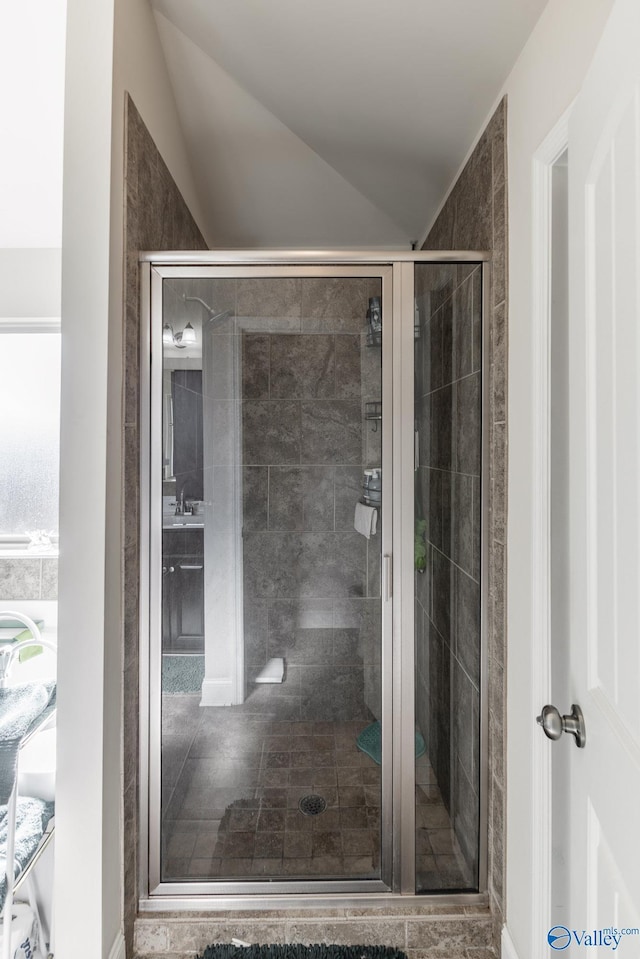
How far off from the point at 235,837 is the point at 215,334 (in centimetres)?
152

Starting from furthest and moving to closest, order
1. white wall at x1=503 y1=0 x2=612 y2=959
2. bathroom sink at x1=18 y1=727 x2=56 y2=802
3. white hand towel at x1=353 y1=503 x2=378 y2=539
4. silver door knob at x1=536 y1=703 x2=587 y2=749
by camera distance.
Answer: white hand towel at x1=353 y1=503 x2=378 y2=539 → bathroom sink at x1=18 y1=727 x2=56 y2=802 → white wall at x1=503 y1=0 x2=612 y2=959 → silver door knob at x1=536 y1=703 x2=587 y2=749

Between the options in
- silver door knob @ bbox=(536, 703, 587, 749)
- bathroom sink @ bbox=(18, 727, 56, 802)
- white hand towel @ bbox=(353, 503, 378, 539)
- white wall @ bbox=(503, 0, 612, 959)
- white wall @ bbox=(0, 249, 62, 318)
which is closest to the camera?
silver door knob @ bbox=(536, 703, 587, 749)

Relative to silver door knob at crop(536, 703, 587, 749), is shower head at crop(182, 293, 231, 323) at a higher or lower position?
higher

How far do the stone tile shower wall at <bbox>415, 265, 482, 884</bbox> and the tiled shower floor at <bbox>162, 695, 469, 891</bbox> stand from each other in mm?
100

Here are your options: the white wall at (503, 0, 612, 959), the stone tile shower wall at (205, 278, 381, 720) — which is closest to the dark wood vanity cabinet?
the stone tile shower wall at (205, 278, 381, 720)

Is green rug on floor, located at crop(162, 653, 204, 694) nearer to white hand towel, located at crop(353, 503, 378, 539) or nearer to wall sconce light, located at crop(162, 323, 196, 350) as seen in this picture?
white hand towel, located at crop(353, 503, 378, 539)

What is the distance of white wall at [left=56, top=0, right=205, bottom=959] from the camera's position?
4.18 feet

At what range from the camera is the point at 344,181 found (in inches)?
97.3

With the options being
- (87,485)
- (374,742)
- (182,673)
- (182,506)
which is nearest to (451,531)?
(374,742)

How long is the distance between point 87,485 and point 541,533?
3.65 ft

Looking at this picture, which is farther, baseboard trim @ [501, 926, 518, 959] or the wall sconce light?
the wall sconce light

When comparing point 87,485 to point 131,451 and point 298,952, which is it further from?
point 298,952

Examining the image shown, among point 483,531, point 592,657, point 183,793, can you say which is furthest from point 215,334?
point 183,793

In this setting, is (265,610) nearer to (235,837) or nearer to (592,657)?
(235,837)
